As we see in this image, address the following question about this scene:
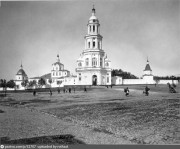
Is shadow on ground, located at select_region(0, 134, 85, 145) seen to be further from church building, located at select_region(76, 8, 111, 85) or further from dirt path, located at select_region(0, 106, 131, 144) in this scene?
church building, located at select_region(76, 8, 111, 85)

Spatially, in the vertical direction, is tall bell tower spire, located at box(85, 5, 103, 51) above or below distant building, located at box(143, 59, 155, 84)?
above

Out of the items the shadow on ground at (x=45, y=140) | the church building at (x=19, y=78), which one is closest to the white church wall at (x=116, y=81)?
the church building at (x=19, y=78)

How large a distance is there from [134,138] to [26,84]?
294 ft

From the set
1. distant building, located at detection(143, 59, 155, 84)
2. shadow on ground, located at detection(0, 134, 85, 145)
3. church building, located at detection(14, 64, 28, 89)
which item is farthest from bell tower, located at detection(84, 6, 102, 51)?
shadow on ground, located at detection(0, 134, 85, 145)

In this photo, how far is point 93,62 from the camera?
66062 mm

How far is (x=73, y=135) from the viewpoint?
26.3 ft

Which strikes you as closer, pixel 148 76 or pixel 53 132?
pixel 53 132

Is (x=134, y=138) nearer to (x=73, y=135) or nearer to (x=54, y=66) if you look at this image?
(x=73, y=135)

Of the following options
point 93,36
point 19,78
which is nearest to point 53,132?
point 93,36

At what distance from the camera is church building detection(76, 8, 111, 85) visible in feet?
210

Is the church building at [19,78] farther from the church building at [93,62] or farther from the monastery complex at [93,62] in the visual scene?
the church building at [93,62]

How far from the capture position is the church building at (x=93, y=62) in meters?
64.1

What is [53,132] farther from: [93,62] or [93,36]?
[93,36]

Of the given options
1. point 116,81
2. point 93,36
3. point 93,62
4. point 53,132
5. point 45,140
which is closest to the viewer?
point 45,140
